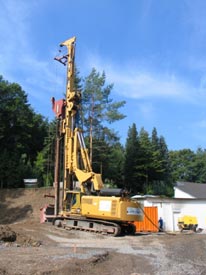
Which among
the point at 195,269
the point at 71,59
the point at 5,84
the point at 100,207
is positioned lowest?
the point at 195,269

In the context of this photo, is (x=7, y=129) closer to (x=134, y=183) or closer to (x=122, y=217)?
(x=134, y=183)

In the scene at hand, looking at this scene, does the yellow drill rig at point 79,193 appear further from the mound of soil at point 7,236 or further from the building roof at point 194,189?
the building roof at point 194,189

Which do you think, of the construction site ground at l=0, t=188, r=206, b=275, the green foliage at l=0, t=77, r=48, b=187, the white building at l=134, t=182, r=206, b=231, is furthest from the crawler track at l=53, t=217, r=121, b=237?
A: the green foliage at l=0, t=77, r=48, b=187

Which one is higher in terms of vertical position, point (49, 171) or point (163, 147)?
point (163, 147)

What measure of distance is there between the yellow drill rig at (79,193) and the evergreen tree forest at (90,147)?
10225 mm

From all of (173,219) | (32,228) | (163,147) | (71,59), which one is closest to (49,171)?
(173,219)

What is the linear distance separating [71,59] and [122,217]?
1123cm

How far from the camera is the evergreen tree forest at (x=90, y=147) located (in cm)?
4788

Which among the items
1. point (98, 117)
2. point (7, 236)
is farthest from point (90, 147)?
point (7, 236)

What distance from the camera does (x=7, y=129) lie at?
182ft

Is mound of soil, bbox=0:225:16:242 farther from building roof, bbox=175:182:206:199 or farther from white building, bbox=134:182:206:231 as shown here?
building roof, bbox=175:182:206:199

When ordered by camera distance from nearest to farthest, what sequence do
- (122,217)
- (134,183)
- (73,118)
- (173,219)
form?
(122,217), (73,118), (173,219), (134,183)

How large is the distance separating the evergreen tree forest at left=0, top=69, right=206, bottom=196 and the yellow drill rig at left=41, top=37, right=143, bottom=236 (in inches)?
403

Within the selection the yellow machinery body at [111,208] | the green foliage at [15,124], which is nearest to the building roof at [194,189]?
the green foliage at [15,124]
